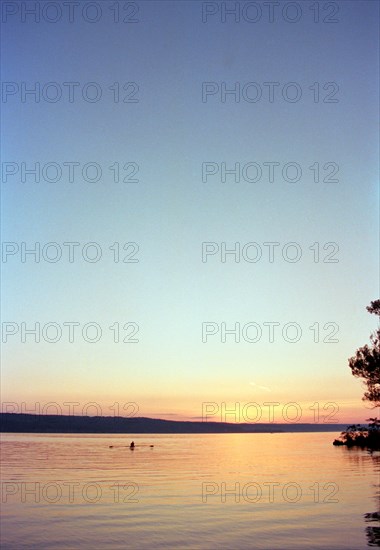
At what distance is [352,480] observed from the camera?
152 feet

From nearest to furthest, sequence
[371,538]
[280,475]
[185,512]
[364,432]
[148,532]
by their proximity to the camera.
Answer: [371,538], [148,532], [185,512], [280,475], [364,432]

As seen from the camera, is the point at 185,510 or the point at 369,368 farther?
the point at 369,368

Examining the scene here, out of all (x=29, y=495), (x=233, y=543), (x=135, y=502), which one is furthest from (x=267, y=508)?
(x=29, y=495)

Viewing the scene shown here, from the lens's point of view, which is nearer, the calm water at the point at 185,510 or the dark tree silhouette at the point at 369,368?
the calm water at the point at 185,510

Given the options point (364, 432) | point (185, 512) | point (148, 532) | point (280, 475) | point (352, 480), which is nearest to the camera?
point (148, 532)

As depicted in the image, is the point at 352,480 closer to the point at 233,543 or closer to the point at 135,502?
the point at 135,502

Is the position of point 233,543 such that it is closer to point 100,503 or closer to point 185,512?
point 185,512

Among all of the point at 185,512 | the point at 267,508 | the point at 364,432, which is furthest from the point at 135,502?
the point at 364,432

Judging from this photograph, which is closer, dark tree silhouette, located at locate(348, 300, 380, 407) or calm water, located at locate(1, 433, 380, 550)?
calm water, located at locate(1, 433, 380, 550)

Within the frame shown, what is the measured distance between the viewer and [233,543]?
77.9 feet

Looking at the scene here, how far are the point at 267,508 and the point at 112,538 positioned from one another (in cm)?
1049

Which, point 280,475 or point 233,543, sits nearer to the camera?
point 233,543

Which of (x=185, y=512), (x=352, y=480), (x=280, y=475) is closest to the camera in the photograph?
(x=185, y=512)

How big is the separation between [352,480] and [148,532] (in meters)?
24.2
